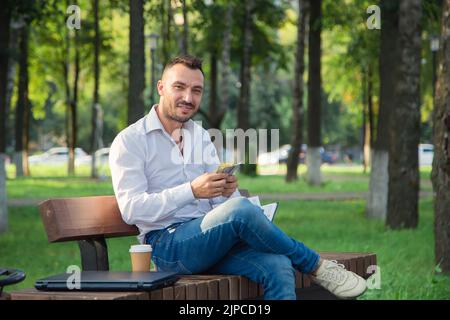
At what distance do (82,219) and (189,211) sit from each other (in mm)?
614

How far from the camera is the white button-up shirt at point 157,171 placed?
5.94 m

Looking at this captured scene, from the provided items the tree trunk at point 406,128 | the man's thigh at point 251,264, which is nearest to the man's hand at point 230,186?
the man's thigh at point 251,264

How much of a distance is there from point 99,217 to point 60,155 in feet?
258

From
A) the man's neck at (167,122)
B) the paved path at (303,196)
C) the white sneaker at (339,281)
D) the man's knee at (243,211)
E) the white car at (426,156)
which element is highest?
the man's neck at (167,122)

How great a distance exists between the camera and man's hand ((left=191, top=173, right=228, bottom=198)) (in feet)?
19.1

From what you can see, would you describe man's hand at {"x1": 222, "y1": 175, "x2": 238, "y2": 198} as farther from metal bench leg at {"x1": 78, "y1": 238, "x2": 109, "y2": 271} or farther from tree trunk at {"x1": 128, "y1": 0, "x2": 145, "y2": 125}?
tree trunk at {"x1": 128, "y1": 0, "x2": 145, "y2": 125}

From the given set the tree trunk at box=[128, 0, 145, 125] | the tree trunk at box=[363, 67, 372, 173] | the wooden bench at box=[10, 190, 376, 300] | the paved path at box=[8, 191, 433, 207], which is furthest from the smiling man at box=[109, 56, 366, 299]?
the tree trunk at box=[363, 67, 372, 173]

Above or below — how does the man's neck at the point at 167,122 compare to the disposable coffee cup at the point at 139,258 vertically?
above

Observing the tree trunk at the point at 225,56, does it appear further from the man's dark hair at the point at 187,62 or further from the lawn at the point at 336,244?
the man's dark hair at the point at 187,62

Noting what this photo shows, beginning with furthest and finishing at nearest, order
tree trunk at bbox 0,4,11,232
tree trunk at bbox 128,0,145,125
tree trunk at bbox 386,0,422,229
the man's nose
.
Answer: tree trunk at bbox 0,4,11,232 < tree trunk at bbox 386,0,422,229 < tree trunk at bbox 128,0,145,125 < the man's nose

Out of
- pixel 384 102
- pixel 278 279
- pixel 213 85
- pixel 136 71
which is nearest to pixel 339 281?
pixel 278 279

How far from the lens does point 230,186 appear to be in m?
6.00

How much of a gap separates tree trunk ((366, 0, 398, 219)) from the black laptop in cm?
1136
